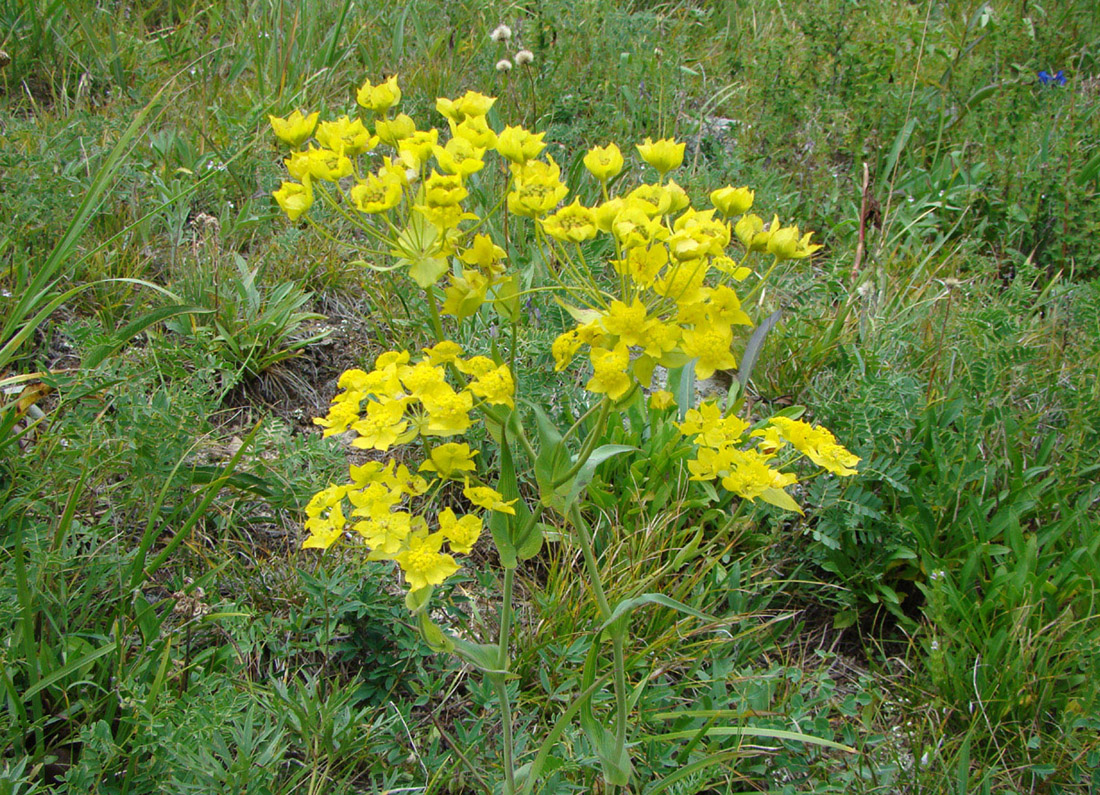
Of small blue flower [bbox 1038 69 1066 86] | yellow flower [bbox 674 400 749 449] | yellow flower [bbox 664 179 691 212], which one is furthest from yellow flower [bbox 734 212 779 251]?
small blue flower [bbox 1038 69 1066 86]

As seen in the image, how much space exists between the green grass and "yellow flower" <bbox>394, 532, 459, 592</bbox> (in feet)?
1.51

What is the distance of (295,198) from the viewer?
1.07 m

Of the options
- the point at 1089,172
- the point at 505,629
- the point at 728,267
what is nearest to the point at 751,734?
the point at 505,629

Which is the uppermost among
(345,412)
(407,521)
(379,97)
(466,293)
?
(379,97)

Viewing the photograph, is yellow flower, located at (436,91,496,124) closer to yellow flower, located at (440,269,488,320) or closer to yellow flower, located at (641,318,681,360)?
yellow flower, located at (440,269,488,320)

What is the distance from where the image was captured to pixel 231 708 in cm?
126

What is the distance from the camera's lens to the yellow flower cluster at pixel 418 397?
100cm

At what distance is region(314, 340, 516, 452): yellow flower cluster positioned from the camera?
1.00 meters

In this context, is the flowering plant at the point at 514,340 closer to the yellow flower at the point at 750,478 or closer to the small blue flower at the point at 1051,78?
the yellow flower at the point at 750,478

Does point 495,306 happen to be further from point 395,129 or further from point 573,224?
point 395,129

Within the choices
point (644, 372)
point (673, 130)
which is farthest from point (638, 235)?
point (673, 130)

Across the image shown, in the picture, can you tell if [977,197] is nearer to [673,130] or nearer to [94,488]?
[673,130]

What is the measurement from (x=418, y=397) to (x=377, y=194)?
0.87ft

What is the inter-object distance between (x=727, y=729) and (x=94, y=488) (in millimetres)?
1363
